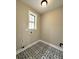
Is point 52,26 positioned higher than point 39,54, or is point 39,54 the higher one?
point 52,26

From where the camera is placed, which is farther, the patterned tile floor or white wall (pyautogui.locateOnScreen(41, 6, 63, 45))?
white wall (pyautogui.locateOnScreen(41, 6, 63, 45))

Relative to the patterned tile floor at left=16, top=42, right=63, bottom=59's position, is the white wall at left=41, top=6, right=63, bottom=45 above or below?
above

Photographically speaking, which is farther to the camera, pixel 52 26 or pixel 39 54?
pixel 52 26

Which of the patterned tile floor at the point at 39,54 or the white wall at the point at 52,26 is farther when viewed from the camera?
the white wall at the point at 52,26

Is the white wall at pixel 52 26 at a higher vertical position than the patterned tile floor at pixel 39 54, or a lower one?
higher

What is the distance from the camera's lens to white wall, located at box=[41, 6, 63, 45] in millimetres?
3680

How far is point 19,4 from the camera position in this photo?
2.98 metres

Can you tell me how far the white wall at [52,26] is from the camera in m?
3.68

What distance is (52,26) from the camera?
4.20m
